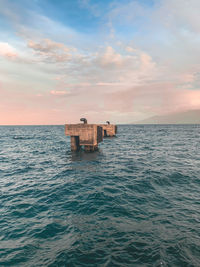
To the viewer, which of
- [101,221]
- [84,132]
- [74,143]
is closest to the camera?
[101,221]

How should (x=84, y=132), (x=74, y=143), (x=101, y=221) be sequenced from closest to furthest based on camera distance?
1. (x=101, y=221)
2. (x=84, y=132)
3. (x=74, y=143)

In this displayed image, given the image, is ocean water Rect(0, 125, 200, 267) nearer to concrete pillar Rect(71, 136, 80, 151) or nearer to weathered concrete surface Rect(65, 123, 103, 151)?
weathered concrete surface Rect(65, 123, 103, 151)

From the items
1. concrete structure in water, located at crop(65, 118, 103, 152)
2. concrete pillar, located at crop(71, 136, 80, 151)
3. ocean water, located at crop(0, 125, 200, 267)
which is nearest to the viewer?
ocean water, located at crop(0, 125, 200, 267)

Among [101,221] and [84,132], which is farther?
[84,132]

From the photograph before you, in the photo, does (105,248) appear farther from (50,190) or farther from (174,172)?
(174,172)

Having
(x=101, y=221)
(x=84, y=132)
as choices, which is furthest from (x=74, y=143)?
(x=101, y=221)

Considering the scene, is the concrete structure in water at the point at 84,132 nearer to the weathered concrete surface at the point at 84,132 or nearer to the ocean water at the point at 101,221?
the weathered concrete surface at the point at 84,132

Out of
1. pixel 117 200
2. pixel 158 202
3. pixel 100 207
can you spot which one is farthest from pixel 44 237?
pixel 158 202

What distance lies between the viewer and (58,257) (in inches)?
185

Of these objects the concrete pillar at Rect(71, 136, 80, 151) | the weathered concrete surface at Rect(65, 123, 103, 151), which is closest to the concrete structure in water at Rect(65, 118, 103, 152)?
the weathered concrete surface at Rect(65, 123, 103, 151)

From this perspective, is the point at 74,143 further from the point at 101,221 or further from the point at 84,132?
the point at 101,221

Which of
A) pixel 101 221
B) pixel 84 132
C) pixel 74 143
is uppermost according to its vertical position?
pixel 84 132

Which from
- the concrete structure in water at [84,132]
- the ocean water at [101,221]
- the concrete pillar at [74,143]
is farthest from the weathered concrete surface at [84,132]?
the ocean water at [101,221]

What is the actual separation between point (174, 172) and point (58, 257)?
36.0 feet
